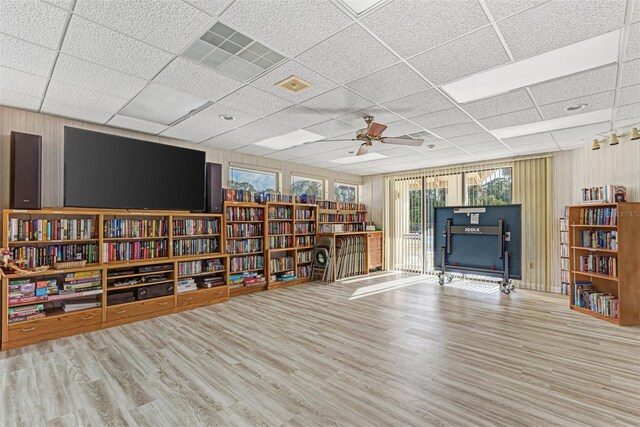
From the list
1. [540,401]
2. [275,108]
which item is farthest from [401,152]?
[540,401]

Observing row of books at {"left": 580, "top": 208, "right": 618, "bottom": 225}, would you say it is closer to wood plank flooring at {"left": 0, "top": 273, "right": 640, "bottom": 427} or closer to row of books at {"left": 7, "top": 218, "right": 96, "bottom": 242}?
wood plank flooring at {"left": 0, "top": 273, "right": 640, "bottom": 427}

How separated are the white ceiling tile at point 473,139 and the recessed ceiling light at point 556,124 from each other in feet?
0.48

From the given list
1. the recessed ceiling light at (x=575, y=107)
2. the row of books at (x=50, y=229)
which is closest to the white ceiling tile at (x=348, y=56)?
the recessed ceiling light at (x=575, y=107)

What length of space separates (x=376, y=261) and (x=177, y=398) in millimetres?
6619

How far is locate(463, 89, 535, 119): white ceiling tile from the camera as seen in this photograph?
3.43 meters

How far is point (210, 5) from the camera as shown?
6.69 feet

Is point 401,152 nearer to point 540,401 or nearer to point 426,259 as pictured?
point 426,259

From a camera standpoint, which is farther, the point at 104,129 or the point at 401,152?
the point at 401,152

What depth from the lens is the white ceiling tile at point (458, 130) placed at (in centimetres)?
445

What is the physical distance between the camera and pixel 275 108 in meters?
3.84

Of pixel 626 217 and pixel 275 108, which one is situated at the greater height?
Answer: pixel 275 108

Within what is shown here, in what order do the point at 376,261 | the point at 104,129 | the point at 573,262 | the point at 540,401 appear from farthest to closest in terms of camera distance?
the point at 376,261 < the point at 573,262 < the point at 104,129 < the point at 540,401

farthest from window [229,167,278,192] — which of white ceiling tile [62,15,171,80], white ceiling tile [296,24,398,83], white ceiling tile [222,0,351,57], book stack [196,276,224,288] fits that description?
white ceiling tile [222,0,351,57]

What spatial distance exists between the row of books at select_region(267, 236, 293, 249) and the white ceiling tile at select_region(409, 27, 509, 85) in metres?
4.36
